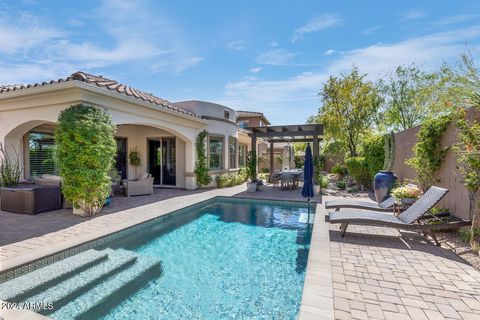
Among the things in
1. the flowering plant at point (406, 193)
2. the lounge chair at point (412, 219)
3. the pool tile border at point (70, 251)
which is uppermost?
the flowering plant at point (406, 193)

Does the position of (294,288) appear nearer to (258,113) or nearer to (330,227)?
(330,227)

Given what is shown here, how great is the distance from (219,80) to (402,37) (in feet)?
33.8

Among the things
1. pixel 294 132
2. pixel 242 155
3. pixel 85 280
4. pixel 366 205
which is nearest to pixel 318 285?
pixel 85 280

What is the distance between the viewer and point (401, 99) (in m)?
21.7

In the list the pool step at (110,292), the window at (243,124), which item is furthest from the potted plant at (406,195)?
the window at (243,124)

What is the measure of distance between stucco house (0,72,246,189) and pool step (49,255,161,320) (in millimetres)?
5905

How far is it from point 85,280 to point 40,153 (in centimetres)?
1035

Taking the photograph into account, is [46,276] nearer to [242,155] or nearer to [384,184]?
[384,184]

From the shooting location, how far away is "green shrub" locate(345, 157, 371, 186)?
14204 mm

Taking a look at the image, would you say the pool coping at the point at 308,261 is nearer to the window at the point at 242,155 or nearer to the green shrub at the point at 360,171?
the green shrub at the point at 360,171

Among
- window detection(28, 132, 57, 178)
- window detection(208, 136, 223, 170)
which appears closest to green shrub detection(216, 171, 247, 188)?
window detection(208, 136, 223, 170)

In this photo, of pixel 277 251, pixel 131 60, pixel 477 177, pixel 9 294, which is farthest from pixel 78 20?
pixel 477 177

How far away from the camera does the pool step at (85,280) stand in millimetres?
3896

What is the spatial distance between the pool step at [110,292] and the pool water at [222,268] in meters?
0.18
